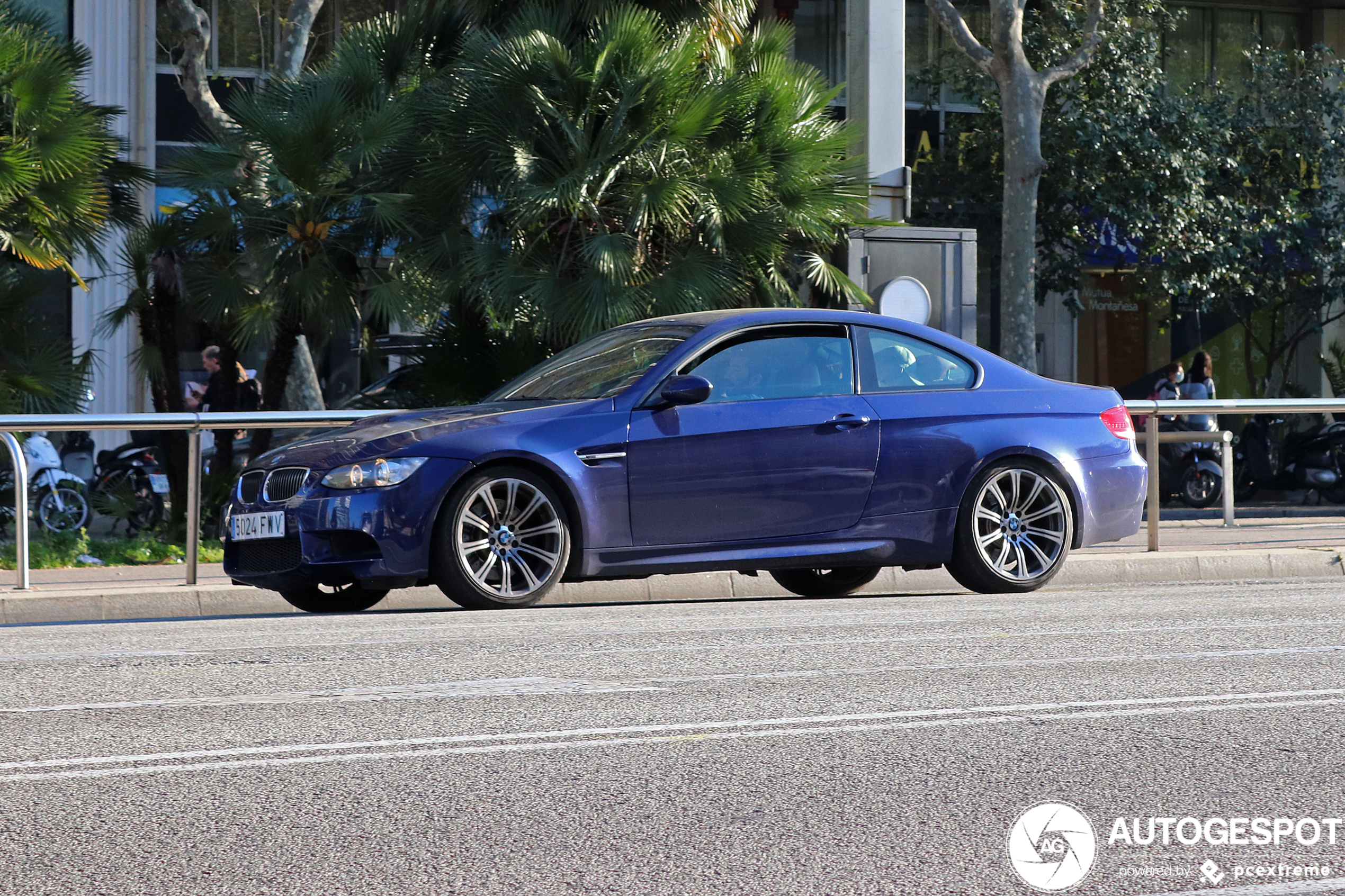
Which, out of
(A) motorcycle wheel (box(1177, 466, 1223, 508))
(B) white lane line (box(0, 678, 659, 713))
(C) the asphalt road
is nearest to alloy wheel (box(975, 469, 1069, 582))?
(C) the asphalt road

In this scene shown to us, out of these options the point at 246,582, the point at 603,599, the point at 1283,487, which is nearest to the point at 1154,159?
the point at 1283,487

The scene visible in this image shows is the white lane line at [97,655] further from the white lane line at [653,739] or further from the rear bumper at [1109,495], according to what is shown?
the rear bumper at [1109,495]

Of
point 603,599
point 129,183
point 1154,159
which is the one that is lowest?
point 603,599

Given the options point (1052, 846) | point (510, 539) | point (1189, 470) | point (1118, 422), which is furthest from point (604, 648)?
point (1189, 470)

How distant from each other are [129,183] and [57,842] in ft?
39.0

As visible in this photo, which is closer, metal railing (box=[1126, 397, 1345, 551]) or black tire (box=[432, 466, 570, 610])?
black tire (box=[432, 466, 570, 610])

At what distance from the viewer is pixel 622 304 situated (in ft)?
43.7

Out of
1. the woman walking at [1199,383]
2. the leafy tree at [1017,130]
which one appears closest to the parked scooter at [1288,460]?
the woman walking at [1199,383]

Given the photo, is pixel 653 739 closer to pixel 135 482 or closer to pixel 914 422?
pixel 914 422

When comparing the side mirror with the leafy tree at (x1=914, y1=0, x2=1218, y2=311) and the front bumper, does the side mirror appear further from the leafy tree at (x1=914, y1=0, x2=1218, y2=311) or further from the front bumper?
the leafy tree at (x1=914, y1=0, x2=1218, y2=311)

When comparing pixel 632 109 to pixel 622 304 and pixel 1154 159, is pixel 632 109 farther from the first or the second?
pixel 1154 159

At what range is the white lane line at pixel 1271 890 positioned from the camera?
356cm

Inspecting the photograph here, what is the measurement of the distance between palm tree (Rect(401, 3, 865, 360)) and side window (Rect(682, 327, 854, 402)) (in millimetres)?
4399

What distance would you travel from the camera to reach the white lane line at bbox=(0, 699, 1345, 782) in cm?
471
